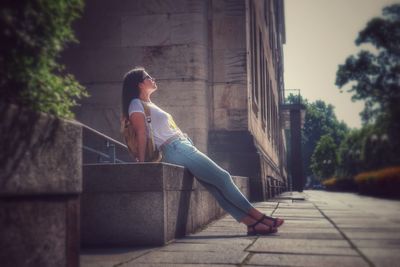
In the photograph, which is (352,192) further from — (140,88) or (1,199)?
(140,88)

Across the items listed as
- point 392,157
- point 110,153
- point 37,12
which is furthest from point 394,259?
point 110,153

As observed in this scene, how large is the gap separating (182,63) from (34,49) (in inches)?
278

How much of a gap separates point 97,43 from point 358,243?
7.00 meters

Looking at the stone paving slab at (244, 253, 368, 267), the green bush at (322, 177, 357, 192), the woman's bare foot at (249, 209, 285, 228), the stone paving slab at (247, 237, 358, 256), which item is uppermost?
the green bush at (322, 177, 357, 192)

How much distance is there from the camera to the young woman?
4664mm

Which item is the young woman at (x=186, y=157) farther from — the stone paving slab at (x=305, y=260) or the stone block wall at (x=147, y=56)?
the stone block wall at (x=147, y=56)

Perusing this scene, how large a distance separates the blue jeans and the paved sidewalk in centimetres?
30

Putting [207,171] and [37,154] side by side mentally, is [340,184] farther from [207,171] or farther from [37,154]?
[207,171]

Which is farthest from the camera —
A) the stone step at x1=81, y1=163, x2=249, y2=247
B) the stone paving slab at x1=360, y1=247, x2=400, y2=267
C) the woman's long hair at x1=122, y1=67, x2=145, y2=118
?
the woman's long hair at x1=122, y1=67, x2=145, y2=118

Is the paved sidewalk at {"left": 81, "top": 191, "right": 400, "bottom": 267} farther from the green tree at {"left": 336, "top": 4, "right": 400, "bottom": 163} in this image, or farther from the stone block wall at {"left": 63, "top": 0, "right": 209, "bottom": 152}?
the stone block wall at {"left": 63, "top": 0, "right": 209, "bottom": 152}

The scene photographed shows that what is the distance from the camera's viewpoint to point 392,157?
1817mm

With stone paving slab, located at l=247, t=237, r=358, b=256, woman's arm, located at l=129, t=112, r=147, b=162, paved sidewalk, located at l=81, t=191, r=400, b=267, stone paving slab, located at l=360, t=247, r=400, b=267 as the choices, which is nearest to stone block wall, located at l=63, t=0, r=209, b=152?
woman's arm, located at l=129, t=112, r=147, b=162

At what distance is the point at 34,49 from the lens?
2.08 meters

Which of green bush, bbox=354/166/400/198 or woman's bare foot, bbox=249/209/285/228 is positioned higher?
green bush, bbox=354/166/400/198
